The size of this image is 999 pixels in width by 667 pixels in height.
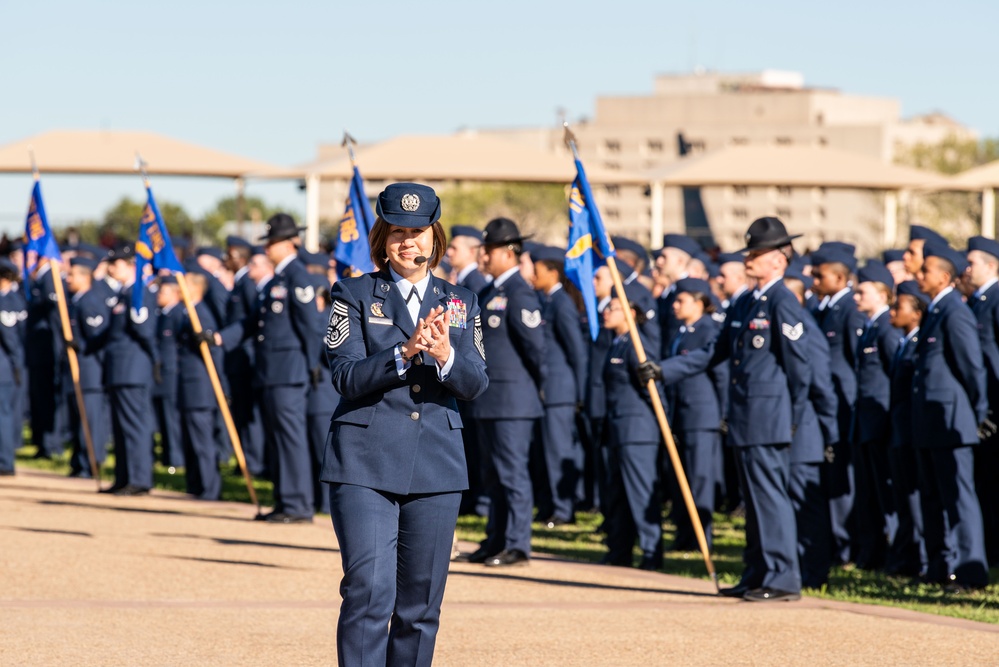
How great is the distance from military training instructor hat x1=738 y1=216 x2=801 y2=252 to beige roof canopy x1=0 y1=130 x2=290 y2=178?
46.9 feet

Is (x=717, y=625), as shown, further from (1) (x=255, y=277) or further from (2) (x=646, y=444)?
(1) (x=255, y=277)

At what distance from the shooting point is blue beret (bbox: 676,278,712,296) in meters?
11.6

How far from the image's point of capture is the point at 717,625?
8.73 m

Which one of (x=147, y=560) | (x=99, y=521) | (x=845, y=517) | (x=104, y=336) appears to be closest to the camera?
(x=147, y=560)

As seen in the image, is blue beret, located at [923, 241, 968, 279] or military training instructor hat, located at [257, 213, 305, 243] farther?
military training instructor hat, located at [257, 213, 305, 243]

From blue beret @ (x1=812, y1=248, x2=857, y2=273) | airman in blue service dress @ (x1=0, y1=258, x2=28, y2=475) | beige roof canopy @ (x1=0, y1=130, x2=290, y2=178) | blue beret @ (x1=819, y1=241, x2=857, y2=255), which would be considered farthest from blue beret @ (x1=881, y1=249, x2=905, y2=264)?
A: beige roof canopy @ (x1=0, y1=130, x2=290, y2=178)

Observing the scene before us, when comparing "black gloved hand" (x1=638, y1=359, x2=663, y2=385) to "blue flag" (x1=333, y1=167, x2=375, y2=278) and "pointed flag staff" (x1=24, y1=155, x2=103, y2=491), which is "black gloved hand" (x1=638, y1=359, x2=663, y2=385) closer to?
"blue flag" (x1=333, y1=167, x2=375, y2=278)

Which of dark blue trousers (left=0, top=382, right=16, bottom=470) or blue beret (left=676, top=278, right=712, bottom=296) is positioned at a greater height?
blue beret (left=676, top=278, right=712, bottom=296)

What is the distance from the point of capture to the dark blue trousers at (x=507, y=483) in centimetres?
1097

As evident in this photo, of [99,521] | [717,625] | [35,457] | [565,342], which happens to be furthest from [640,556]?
[35,457]

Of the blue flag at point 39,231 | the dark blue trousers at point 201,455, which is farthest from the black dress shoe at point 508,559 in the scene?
the blue flag at point 39,231

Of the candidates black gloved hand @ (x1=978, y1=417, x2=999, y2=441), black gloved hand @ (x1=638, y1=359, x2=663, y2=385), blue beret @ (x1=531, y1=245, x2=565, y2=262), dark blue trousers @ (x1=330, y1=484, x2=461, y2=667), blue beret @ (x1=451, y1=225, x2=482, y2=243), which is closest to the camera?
dark blue trousers @ (x1=330, y1=484, x2=461, y2=667)

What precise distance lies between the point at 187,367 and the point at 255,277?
1.02m

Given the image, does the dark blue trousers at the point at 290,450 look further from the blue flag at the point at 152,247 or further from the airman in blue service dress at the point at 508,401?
the airman in blue service dress at the point at 508,401
